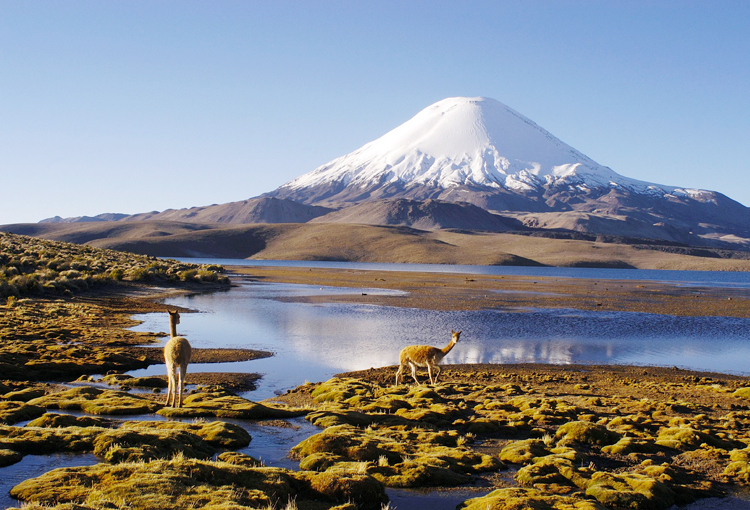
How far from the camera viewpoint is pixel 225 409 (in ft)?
41.6

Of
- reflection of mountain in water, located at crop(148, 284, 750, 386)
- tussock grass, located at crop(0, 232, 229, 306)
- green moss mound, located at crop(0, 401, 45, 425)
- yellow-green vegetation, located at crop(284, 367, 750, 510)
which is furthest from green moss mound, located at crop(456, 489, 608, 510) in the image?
tussock grass, located at crop(0, 232, 229, 306)

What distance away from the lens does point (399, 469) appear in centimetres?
927

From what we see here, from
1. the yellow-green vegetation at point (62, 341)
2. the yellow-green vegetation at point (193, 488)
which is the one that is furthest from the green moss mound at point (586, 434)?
the yellow-green vegetation at point (62, 341)

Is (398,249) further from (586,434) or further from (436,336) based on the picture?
(586,434)

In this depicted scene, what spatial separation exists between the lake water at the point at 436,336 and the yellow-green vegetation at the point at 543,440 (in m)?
4.63

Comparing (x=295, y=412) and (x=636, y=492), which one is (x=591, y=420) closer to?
(x=636, y=492)

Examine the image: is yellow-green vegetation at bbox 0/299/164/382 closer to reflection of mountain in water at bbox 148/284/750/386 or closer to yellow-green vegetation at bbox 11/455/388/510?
reflection of mountain in water at bbox 148/284/750/386

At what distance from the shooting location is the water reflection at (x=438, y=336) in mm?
23406

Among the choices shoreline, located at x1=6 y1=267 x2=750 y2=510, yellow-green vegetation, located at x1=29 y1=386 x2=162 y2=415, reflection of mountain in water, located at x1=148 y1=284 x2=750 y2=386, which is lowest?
reflection of mountain in water, located at x1=148 y1=284 x2=750 y2=386

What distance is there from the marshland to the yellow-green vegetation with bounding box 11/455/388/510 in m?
0.03

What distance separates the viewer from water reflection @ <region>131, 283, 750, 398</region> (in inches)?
922

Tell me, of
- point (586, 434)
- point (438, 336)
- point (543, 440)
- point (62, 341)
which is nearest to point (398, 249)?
point (438, 336)

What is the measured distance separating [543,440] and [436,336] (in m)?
17.5

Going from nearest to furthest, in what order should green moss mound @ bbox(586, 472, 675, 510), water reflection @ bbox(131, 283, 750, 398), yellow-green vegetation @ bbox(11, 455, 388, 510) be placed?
yellow-green vegetation @ bbox(11, 455, 388, 510) < green moss mound @ bbox(586, 472, 675, 510) < water reflection @ bbox(131, 283, 750, 398)
